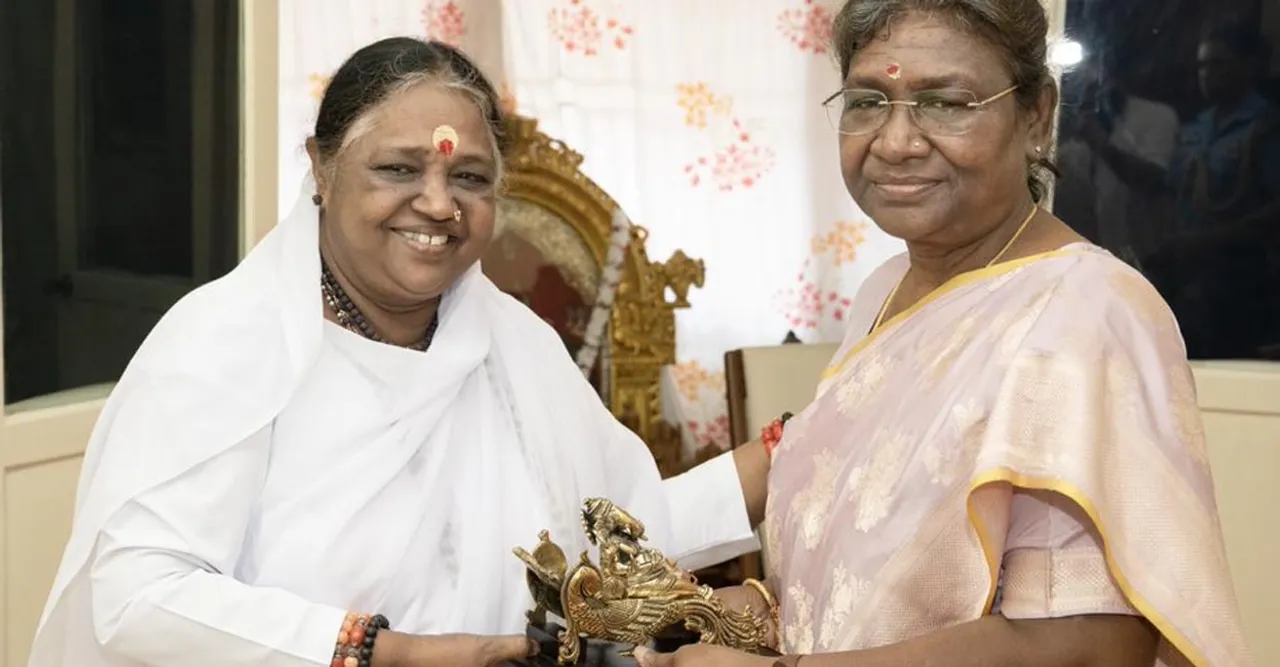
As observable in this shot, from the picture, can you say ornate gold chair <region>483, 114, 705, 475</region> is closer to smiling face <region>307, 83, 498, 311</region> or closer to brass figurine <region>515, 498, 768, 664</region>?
smiling face <region>307, 83, 498, 311</region>

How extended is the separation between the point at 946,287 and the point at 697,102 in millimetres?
2257

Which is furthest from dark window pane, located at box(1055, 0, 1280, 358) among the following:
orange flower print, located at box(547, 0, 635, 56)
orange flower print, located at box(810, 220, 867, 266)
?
orange flower print, located at box(547, 0, 635, 56)

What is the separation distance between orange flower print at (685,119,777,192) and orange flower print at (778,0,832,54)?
31 cm

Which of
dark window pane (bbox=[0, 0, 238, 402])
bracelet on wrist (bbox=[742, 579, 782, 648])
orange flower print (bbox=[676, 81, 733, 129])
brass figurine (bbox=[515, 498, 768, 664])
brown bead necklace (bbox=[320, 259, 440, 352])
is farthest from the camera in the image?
orange flower print (bbox=[676, 81, 733, 129])

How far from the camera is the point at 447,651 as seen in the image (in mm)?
1660

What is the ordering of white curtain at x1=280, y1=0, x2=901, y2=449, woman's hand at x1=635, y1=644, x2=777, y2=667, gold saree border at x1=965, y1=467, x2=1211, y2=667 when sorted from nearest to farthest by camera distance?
gold saree border at x1=965, y1=467, x2=1211, y2=667, woman's hand at x1=635, y1=644, x2=777, y2=667, white curtain at x1=280, y1=0, x2=901, y2=449

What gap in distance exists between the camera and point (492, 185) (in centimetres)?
188

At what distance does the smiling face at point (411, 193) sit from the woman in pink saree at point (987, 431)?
1.73 feet

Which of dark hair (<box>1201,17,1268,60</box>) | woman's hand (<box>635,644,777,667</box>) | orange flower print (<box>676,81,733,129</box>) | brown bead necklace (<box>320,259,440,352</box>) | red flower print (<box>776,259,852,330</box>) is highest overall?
dark hair (<box>1201,17,1268,60</box>)

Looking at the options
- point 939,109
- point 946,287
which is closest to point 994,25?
point 939,109

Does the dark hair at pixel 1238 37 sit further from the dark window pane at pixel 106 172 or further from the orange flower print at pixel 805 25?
the dark window pane at pixel 106 172

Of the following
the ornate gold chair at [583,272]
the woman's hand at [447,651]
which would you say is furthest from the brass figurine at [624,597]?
the ornate gold chair at [583,272]

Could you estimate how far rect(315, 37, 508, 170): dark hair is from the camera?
180 centimetres

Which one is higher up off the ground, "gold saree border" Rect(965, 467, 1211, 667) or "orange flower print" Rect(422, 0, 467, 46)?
"orange flower print" Rect(422, 0, 467, 46)
